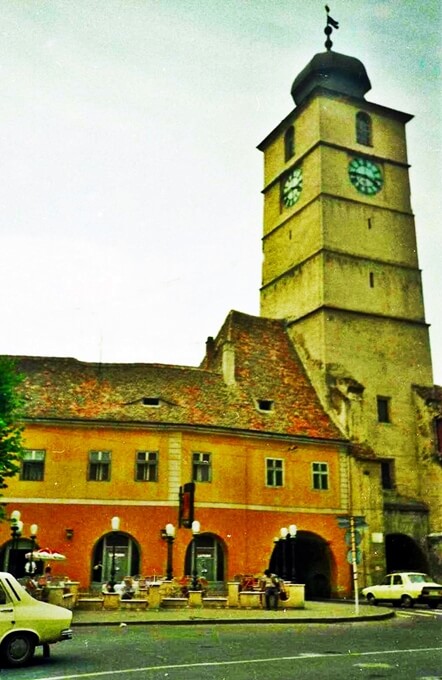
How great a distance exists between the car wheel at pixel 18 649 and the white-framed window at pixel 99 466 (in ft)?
63.4

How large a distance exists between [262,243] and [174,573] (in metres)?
24.1

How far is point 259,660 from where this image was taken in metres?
11.4

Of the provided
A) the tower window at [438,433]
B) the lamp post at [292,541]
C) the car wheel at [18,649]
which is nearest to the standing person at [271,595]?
the lamp post at [292,541]

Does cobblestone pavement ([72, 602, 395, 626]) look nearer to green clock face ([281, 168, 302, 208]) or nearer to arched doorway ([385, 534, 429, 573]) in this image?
arched doorway ([385, 534, 429, 573])

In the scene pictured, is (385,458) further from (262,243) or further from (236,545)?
(262,243)

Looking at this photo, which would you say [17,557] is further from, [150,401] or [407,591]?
[407,591]

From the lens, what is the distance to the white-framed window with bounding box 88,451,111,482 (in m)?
30.5

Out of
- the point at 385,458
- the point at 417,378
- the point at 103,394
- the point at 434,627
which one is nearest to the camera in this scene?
the point at 434,627

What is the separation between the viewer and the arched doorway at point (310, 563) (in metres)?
31.8

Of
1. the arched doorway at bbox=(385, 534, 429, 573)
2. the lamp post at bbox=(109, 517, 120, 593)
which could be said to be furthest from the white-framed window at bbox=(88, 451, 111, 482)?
the arched doorway at bbox=(385, 534, 429, 573)

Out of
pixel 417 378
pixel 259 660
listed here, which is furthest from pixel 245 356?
pixel 259 660

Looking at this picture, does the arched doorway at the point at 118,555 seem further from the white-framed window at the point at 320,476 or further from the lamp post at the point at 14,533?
the white-framed window at the point at 320,476

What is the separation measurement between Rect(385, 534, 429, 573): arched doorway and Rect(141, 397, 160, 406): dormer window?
523 inches

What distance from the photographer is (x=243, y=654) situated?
12.2 m
